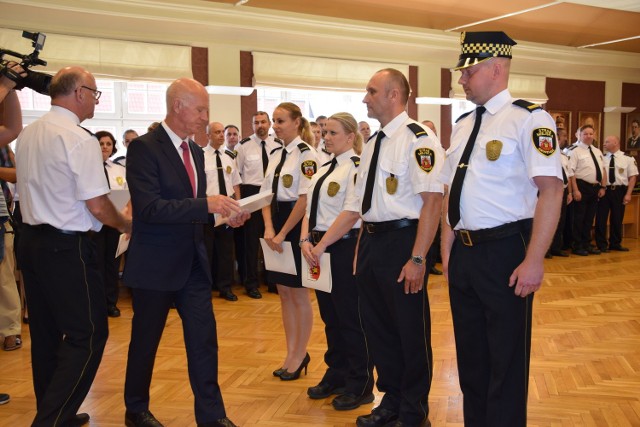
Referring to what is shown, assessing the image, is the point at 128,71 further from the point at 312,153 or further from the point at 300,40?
the point at 312,153

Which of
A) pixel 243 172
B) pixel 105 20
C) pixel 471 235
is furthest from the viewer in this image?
pixel 105 20

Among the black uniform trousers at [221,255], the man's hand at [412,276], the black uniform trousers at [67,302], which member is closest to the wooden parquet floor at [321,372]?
the black uniform trousers at [221,255]

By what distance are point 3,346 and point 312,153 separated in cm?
263

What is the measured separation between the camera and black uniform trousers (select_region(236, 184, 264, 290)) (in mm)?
6684

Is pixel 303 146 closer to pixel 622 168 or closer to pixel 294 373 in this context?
pixel 294 373

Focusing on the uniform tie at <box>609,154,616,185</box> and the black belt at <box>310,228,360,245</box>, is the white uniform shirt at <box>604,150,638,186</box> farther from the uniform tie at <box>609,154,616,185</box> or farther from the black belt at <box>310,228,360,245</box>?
the black belt at <box>310,228,360,245</box>

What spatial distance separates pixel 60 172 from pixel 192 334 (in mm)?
926

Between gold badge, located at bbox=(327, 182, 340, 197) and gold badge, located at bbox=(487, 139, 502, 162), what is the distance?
124 centimetres

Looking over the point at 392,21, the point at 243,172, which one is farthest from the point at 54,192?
the point at 392,21

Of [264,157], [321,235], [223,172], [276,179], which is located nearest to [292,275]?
[321,235]

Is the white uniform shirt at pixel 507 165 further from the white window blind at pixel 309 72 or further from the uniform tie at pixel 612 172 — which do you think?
the uniform tie at pixel 612 172

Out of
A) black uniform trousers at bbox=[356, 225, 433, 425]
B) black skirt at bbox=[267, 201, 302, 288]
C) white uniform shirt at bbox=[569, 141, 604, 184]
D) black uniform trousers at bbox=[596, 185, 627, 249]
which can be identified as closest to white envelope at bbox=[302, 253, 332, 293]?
black skirt at bbox=[267, 201, 302, 288]

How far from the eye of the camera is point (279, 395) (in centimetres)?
374

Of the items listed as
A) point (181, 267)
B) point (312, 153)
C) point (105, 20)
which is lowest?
point (181, 267)
